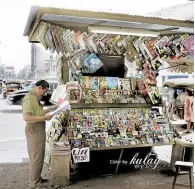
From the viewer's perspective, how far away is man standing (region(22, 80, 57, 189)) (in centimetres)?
431

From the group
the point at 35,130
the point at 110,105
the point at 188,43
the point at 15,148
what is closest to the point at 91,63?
the point at 110,105

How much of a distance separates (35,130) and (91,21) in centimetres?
186

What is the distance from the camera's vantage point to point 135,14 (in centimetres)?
436

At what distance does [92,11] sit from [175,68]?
305cm

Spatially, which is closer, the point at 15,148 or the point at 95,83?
the point at 95,83

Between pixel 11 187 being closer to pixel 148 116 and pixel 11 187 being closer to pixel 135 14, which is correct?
pixel 148 116

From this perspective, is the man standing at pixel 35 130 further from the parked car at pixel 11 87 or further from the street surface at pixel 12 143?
the parked car at pixel 11 87

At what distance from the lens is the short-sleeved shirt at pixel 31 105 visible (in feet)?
14.0

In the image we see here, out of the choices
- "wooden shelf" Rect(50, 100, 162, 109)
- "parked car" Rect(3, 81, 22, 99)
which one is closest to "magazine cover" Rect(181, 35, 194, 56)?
"wooden shelf" Rect(50, 100, 162, 109)

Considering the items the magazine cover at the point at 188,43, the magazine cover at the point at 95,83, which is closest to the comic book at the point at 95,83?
the magazine cover at the point at 95,83

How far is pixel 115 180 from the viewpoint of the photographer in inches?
192

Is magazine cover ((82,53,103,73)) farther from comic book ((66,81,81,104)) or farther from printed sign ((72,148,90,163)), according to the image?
printed sign ((72,148,90,163))

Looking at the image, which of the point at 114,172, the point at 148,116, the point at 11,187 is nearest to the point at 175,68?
the point at 148,116

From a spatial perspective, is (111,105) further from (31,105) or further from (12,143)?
(12,143)
